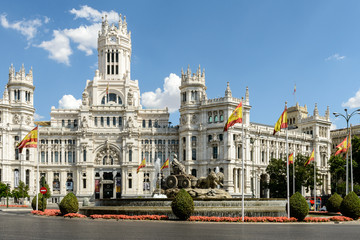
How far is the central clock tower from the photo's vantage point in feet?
449

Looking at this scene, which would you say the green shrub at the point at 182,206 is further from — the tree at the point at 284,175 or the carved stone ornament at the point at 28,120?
the carved stone ornament at the point at 28,120

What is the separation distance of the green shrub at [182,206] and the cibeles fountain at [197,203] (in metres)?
2.68

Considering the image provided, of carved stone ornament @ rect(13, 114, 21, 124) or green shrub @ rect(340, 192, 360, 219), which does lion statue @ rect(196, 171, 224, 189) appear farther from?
carved stone ornament @ rect(13, 114, 21, 124)

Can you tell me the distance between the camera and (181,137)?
396 feet

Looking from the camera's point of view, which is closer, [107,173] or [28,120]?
[28,120]

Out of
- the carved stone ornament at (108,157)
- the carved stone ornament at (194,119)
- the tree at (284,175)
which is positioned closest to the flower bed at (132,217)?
the tree at (284,175)

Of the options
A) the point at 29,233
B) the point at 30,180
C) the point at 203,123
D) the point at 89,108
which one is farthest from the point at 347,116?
the point at 30,180

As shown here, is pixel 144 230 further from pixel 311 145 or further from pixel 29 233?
pixel 311 145

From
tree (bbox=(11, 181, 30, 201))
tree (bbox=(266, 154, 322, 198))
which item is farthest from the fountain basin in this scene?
tree (bbox=(11, 181, 30, 201))

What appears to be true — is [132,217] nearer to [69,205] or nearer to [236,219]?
[69,205]

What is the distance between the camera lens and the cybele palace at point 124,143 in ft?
381

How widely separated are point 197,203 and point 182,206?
21.6 feet

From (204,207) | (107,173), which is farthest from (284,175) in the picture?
(204,207)

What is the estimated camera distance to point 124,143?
123 m
